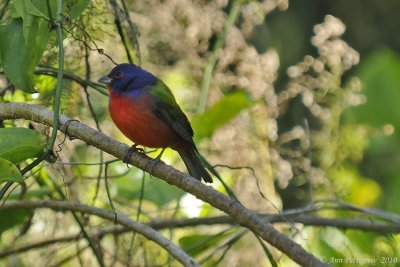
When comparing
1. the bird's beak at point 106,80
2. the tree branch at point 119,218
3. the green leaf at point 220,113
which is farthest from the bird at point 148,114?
the tree branch at point 119,218

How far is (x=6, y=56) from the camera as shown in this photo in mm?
3164

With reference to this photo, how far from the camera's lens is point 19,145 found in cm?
277

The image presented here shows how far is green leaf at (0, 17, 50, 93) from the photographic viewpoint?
313cm

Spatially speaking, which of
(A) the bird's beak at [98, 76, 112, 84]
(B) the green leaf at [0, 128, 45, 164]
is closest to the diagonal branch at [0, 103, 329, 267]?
(B) the green leaf at [0, 128, 45, 164]

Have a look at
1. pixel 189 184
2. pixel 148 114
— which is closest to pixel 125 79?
pixel 148 114

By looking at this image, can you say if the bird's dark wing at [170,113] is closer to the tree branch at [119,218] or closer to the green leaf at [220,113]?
the green leaf at [220,113]

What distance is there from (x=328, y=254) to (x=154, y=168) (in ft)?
4.48

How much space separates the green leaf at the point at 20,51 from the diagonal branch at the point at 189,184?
0.49 feet

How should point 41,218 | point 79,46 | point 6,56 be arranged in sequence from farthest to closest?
point 41,218
point 79,46
point 6,56

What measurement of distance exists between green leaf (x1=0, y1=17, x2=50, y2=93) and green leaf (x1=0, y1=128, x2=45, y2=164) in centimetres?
37

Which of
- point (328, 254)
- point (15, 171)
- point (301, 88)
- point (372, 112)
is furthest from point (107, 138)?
point (301, 88)

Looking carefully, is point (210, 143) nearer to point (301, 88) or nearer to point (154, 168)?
point (301, 88)

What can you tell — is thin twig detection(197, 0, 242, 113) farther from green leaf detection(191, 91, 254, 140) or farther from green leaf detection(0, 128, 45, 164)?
green leaf detection(0, 128, 45, 164)

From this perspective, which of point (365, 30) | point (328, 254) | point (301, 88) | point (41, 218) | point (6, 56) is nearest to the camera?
point (6, 56)
